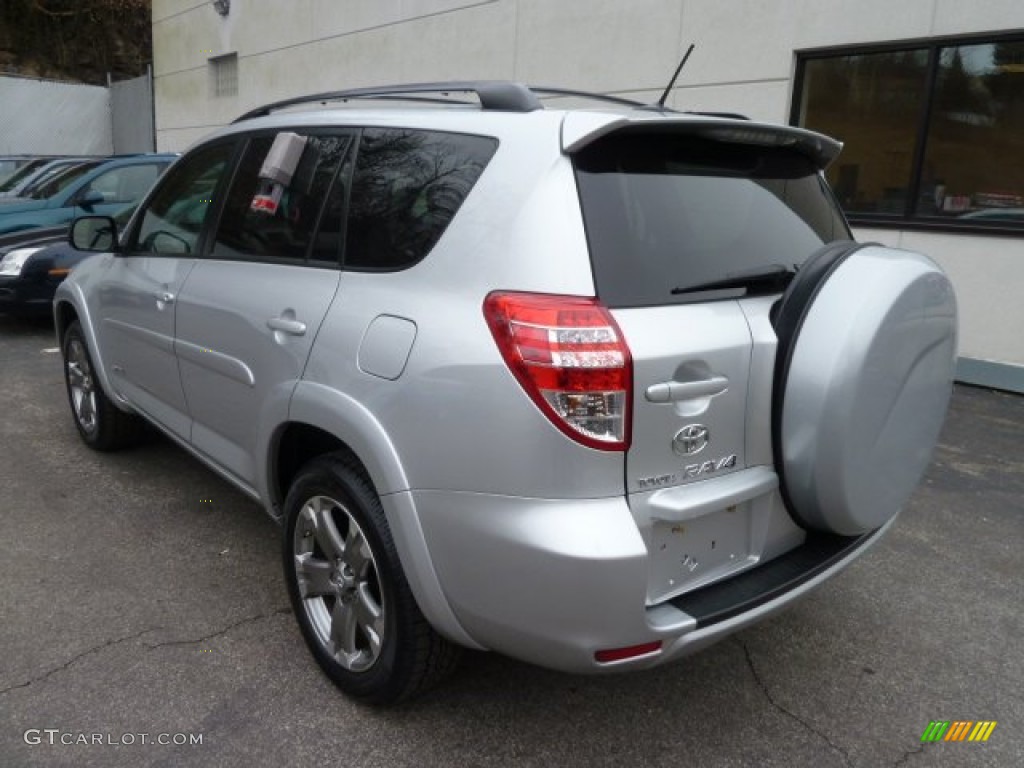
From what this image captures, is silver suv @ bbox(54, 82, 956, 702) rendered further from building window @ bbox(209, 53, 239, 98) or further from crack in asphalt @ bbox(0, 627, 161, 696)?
building window @ bbox(209, 53, 239, 98)

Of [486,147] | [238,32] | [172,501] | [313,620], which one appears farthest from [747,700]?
[238,32]

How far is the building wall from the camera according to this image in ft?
21.8

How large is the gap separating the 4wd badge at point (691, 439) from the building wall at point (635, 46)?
18.6 feet

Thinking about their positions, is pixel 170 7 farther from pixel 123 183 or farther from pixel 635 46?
pixel 635 46

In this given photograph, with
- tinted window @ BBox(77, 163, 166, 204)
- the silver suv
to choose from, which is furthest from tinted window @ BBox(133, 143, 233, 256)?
tinted window @ BBox(77, 163, 166, 204)

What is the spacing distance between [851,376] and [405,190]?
1.34 metres

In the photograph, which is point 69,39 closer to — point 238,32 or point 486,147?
point 238,32

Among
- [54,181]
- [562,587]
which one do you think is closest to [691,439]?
[562,587]

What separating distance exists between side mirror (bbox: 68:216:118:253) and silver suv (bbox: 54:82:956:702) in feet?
5.99

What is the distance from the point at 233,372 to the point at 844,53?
6.49 m

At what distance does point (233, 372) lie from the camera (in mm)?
2957

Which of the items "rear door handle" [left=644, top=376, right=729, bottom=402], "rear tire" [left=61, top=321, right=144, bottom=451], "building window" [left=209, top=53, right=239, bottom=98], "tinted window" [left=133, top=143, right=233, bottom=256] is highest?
"building window" [left=209, top=53, right=239, bottom=98]

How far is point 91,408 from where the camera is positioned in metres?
4.66

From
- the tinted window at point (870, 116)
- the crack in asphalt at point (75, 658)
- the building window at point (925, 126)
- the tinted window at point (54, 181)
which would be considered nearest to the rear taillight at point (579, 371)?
the crack in asphalt at point (75, 658)
